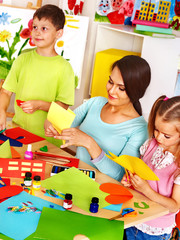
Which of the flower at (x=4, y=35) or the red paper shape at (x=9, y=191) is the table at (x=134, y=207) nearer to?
the red paper shape at (x=9, y=191)

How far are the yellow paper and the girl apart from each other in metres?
0.37

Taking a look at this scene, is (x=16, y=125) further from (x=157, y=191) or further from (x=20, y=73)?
(x=157, y=191)

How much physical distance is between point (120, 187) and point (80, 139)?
0.30 meters

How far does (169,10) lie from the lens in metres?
2.98

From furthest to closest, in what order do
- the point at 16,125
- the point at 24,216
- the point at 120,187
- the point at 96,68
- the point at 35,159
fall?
1. the point at 96,68
2. the point at 16,125
3. the point at 35,159
4. the point at 120,187
5. the point at 24,216

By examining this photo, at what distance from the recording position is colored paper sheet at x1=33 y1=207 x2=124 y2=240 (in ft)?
4.06

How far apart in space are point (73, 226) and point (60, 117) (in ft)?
1.90

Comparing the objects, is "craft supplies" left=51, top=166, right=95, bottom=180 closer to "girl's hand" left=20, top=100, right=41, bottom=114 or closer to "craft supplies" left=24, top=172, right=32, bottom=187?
"craft supplies" left=24, top=172, right=32, bottom=187

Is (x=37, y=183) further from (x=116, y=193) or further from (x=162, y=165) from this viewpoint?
(x=162, y=165)

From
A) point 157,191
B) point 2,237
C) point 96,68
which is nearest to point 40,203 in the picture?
point 2,237

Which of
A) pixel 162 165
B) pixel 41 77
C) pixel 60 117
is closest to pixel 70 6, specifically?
pixel 41 77

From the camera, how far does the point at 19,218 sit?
1.29 m

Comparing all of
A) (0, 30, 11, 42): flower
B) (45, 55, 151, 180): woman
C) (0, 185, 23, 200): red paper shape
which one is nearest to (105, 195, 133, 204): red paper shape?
(45, 55, 151, 180): woman

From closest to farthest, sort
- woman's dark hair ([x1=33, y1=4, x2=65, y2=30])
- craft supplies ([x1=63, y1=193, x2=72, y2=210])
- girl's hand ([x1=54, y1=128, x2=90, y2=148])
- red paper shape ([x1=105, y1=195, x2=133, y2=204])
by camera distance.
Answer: craft supplies ([x1=63, y1=193, x2=72, y2=210])
red paper shape ([x1=105, y1=195, x2=133, y2=204])
girl's hand ([x1=54, y1=128, x2=90, y2=148])
woman's dark hair ([x1=33, y1=4, x2=65, y2=30])
